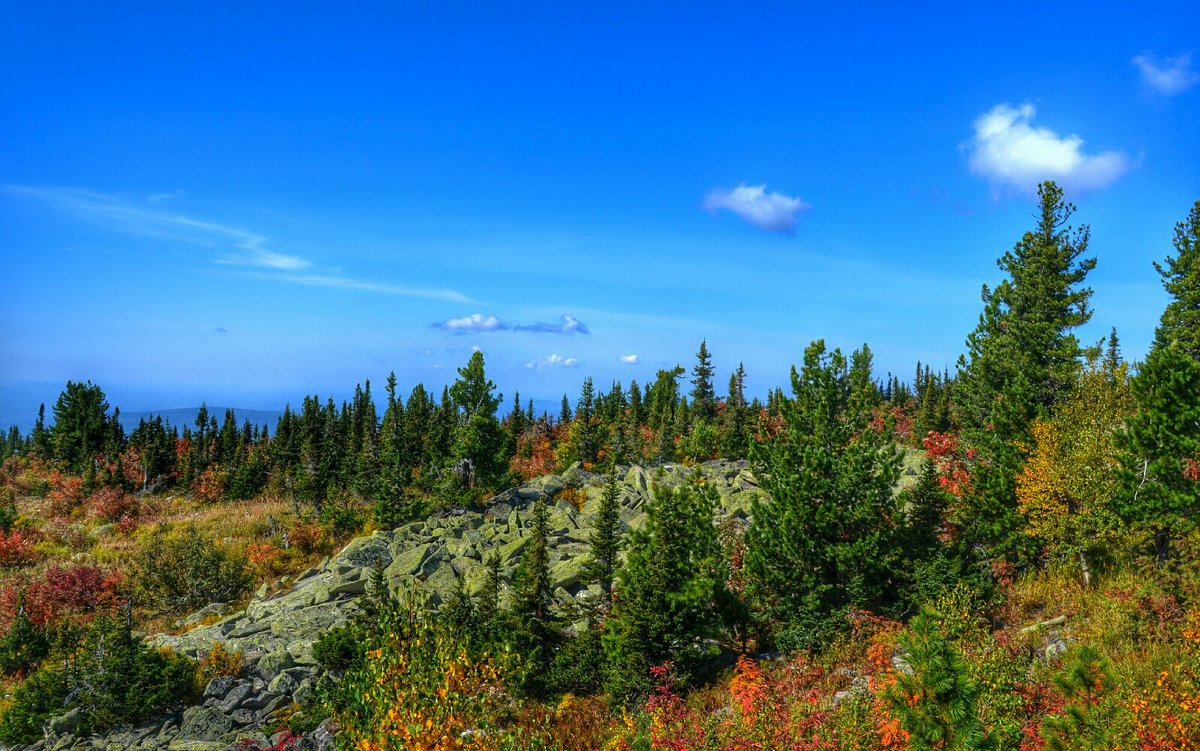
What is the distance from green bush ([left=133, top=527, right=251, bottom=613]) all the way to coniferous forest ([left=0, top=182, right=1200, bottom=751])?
0.17 meters

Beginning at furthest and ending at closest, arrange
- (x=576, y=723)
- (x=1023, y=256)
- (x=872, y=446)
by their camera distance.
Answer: (x=1023, y=256) → (x=872, y=446) → (x=576, y=723)

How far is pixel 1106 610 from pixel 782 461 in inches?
429

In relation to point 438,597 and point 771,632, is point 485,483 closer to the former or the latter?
point 438,597

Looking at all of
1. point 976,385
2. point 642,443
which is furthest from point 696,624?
point 642,443

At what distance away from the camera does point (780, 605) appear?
79.0ft

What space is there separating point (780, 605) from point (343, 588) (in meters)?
21.0

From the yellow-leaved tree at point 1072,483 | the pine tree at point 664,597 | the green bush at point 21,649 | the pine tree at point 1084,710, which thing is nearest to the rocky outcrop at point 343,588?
the pine tree at point 664,597

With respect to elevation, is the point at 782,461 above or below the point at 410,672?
above

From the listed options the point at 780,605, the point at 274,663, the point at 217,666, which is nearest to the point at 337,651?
the point at 274,663

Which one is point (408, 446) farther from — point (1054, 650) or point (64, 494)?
point (1054, 650)

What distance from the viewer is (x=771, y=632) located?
1011 inches

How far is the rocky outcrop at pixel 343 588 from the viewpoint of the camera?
21031mm

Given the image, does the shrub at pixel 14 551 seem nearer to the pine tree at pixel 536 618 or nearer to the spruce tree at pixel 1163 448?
the pine tree at pixel 536 618

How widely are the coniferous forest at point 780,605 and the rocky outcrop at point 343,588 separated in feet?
0.56
